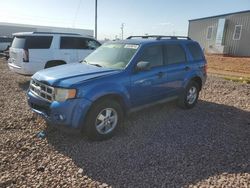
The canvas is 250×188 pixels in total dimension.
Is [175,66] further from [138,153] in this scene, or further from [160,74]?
[138,153]

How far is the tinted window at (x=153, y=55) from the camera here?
503cm

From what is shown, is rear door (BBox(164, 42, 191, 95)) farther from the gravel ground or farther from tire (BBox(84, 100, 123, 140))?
tire (BBox(84, 100, 123, 140))

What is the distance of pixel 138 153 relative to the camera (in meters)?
3.97

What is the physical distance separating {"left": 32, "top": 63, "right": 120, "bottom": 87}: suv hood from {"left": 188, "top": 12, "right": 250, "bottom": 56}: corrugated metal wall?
773 inches

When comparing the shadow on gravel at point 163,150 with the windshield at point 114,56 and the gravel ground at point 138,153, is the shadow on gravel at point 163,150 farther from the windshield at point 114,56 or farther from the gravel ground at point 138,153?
the windshield at point 114,56

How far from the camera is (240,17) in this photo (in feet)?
68.5

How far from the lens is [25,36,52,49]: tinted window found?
27.7 feet

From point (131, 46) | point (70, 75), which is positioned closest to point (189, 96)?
point (131, 46)

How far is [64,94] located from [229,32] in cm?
2190

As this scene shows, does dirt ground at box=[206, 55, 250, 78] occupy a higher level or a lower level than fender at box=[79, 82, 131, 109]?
lower

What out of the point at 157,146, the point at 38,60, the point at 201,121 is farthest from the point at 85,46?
the point at 157,146

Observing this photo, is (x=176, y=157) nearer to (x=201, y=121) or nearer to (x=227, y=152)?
(x=227, y=152)

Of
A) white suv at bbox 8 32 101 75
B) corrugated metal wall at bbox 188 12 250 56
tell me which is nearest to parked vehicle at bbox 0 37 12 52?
white suv at bbox 8 32 101 75

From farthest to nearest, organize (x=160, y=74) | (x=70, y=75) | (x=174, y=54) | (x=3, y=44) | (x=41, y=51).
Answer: (x=3, y=44) < (x=41, y=51) < (x=174, y=54) < (x=160, y=74) < (x=70, y=75)
